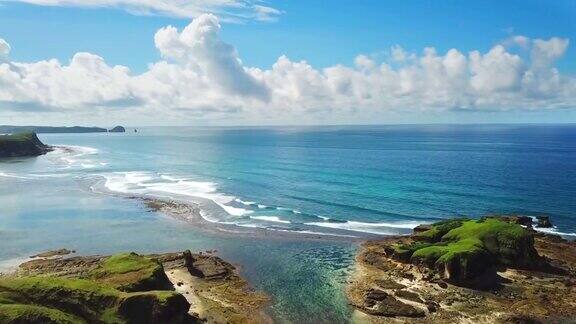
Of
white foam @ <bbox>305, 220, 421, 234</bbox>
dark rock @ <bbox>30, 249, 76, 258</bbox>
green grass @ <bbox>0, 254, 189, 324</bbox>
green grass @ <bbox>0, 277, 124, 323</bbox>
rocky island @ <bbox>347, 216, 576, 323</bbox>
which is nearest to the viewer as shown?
green grass @ <bbox>0, 254, 189, 324</bbox>

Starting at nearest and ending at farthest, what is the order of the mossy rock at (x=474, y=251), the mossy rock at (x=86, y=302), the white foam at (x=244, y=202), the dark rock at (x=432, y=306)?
the mossy rock at (x=86, y=302)
the dark rock at (x=432, y=306)
the mossy rock at (x=474, y=251)
the white foam at (x=244, y=202)

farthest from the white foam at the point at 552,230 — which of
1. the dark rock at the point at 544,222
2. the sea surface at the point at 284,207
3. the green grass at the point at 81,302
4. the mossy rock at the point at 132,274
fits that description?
the green grass at the point at 81,302

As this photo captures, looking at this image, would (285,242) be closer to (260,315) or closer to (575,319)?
(260,315)

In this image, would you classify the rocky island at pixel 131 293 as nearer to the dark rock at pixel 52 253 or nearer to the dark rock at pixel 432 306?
the dark rock at pixel 52 253

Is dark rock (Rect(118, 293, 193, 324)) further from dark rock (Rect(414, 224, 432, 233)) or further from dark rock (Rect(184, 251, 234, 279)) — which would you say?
dark rock (Rect(414, 224, 432, 233))

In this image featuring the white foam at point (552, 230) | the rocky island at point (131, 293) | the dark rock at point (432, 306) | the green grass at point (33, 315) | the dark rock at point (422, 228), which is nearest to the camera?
the green grass at point (33, 315)

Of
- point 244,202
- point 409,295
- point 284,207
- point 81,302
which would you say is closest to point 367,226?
point 284,207

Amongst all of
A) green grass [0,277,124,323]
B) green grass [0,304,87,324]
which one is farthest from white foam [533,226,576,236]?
green grass [0,304,87,324]
